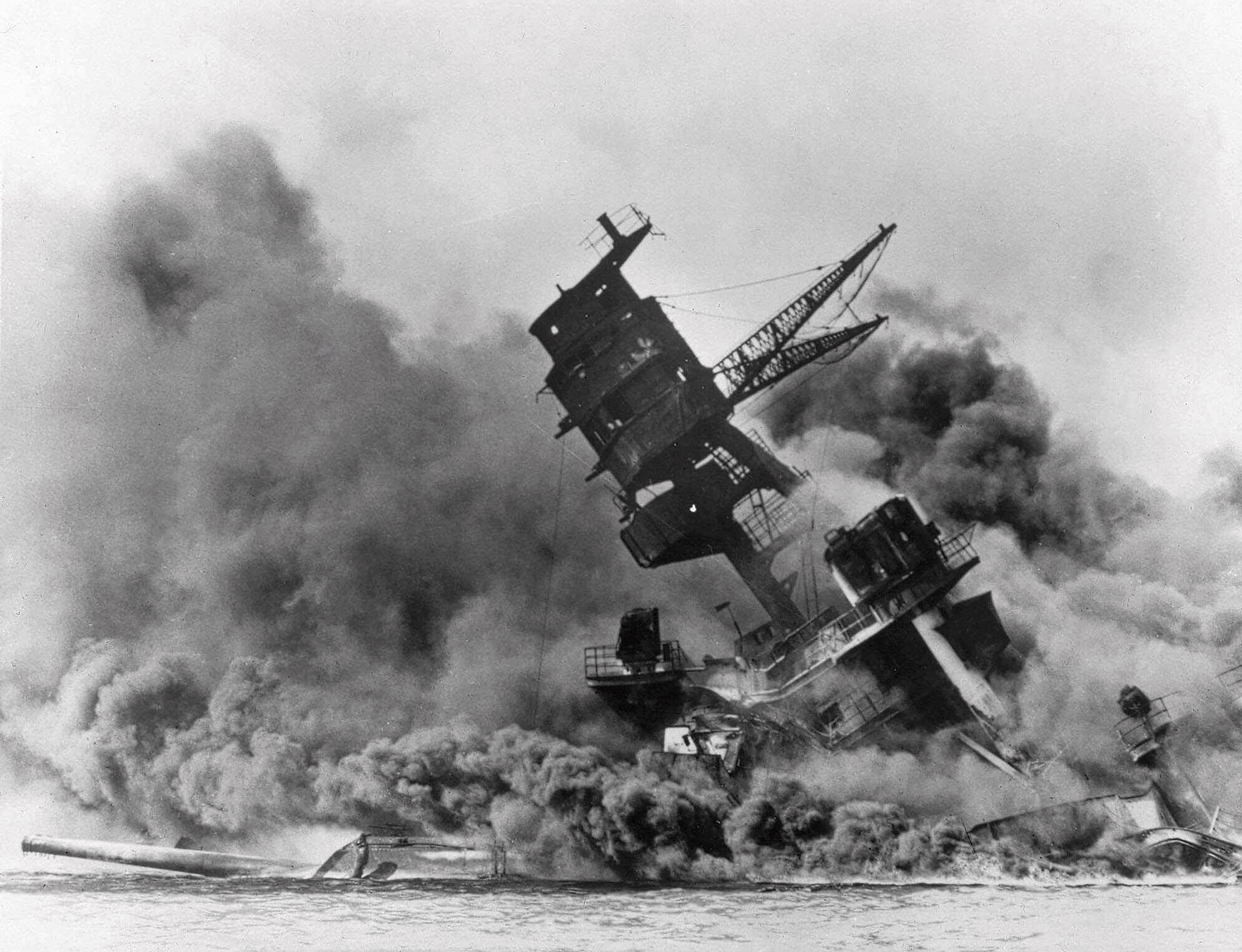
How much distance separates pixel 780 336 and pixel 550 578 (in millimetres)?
4584

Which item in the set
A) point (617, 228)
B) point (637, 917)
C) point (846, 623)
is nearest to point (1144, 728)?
point (846, 623)

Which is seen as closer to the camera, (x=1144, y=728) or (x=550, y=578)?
(x=1144, y=728)

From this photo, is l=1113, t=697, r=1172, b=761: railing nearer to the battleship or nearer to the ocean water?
the battleship

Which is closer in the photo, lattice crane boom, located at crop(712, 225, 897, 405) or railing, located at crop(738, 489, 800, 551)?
lattice crane boom, located at crop(712, 225, 897, 405)

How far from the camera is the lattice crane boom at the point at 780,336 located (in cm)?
1181

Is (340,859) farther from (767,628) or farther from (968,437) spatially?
(968,437)

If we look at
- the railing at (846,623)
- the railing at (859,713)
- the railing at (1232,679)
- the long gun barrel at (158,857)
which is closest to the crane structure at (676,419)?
the railing at (846,623)

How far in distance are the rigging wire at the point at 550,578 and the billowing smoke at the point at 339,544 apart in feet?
0.11

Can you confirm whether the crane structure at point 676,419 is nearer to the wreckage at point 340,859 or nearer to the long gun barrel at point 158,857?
the wreckage at point 340,859

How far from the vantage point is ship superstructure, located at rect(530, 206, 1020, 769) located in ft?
36.6

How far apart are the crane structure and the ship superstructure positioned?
0.07 feet

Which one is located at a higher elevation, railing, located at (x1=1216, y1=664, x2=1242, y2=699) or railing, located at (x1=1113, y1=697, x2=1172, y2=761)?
railing, located at (x1=1216, y1=664, x2=1242, y2=699)

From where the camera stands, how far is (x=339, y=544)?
13.5 m

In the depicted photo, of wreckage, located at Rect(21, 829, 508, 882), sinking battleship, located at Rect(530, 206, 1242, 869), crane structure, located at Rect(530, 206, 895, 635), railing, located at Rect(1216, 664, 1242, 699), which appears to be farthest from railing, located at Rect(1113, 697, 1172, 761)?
wreckage, located at Rect(21, 829, 508, 882)
